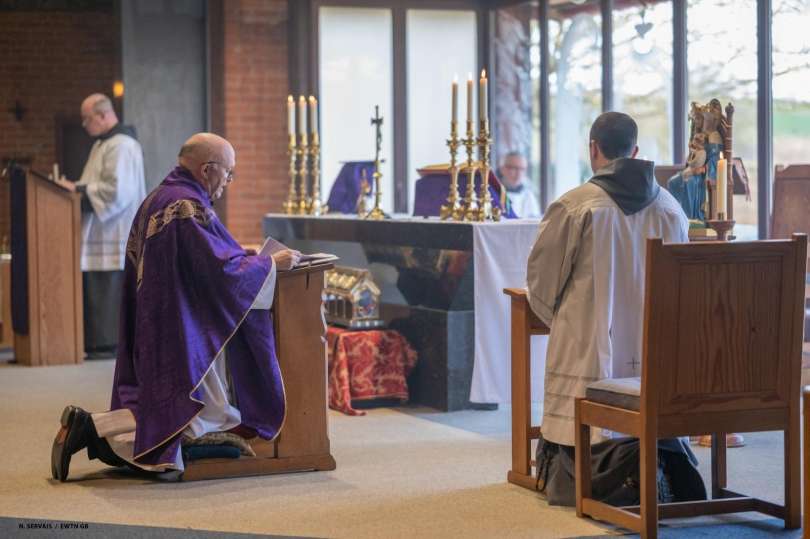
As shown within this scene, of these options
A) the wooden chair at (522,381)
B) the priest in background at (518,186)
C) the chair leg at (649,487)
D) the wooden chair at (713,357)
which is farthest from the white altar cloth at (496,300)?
the priest in background at (518,186)

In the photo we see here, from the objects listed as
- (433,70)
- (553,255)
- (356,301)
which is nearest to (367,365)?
(356,301)

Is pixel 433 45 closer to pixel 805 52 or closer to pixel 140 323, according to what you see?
pixel 805 52

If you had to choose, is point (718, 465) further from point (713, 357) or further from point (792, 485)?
point (713, 357)

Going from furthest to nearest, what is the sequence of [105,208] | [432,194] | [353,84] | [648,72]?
[353,84] < [648,72] < [105,208] < [432,194]

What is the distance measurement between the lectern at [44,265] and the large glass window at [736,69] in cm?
462

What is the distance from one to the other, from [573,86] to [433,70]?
1510 mm

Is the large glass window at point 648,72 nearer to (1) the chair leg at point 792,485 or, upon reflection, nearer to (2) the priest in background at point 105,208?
(2) the priest in background at point 105,208

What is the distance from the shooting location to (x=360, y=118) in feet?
39.4

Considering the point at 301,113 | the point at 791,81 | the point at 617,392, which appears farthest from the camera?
the point at 301,113

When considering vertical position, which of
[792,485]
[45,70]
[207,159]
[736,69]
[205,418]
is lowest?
[792,485]

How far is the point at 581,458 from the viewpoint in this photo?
4.73 meters

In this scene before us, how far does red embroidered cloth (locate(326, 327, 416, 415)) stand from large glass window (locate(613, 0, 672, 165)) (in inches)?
121

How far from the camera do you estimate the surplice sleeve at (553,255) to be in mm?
4930

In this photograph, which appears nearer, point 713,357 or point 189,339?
point 713,357
